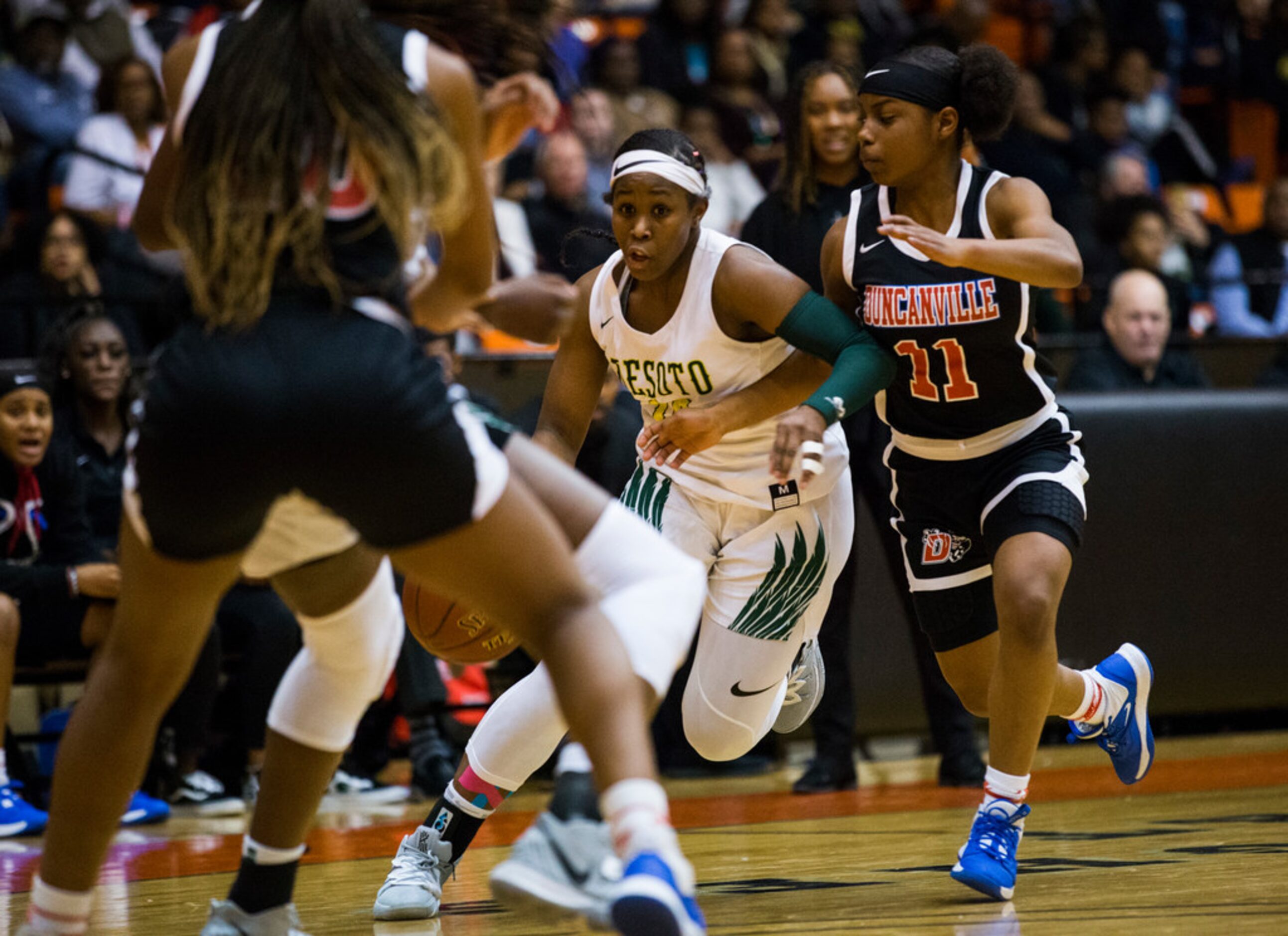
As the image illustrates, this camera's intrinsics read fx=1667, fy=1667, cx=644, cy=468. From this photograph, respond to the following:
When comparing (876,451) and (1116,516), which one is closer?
(876,451)

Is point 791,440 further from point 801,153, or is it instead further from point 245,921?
point 801,153

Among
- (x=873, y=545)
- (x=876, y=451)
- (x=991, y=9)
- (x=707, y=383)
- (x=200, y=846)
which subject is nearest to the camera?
(x=707, y=383)

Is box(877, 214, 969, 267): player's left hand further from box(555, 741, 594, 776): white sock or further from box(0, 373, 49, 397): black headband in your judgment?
box(0, 373, 49, 397): black headband

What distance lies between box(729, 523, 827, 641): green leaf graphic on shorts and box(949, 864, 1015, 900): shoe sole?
2.60ft

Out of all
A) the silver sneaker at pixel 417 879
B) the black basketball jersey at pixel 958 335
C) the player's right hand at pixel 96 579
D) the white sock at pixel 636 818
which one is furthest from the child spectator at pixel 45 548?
the white sock at pixel 636 818

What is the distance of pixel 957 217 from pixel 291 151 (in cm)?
212

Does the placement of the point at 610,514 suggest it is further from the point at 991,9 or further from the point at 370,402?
the point at 991,9

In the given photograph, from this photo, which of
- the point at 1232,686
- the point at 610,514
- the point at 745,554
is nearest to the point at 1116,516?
→ the point at 1232,686

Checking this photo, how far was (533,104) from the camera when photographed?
2.74 metres

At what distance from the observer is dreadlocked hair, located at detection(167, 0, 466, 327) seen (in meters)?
2.40

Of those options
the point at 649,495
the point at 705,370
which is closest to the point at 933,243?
the point at 705,370

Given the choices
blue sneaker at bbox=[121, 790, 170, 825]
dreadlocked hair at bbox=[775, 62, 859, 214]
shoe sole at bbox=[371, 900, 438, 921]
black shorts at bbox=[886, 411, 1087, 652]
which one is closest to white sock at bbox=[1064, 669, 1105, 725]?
black shorts at bbox=[886, 411, 1087, 652]

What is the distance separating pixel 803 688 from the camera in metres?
4.68

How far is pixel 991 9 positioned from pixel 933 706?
8038mm
